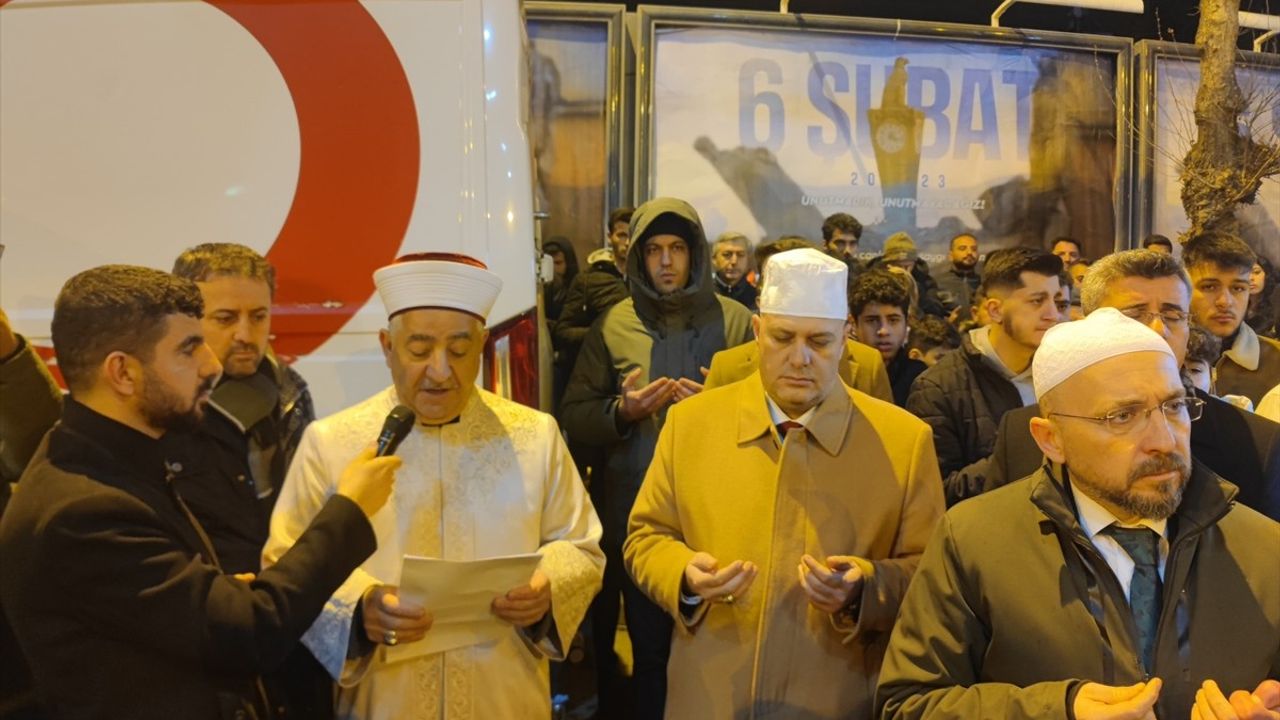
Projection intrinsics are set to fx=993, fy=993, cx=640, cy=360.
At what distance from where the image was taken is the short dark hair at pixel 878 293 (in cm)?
438

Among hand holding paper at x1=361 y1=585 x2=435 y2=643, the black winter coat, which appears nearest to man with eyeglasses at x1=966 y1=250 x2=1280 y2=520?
hand holding paper at x1=361 y1=585 x2=435 y2=643

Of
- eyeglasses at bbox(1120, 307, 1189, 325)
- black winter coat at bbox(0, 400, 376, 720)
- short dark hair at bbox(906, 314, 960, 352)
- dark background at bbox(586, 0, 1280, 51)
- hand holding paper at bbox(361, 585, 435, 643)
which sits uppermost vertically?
dark background at bbox(586, 0, 1280, 51)

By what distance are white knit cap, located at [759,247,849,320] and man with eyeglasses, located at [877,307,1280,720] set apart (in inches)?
27.9

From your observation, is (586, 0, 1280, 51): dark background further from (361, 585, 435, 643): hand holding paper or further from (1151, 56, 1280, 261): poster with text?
(361, 585, 435, 643): hand holding paper

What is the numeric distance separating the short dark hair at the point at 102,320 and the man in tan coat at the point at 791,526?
53.7 inches

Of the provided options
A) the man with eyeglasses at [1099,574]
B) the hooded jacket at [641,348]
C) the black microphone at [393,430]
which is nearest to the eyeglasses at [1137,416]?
the man with eyeglasses at [1099,574]

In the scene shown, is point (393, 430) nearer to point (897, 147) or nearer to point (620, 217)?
point (620, 217)

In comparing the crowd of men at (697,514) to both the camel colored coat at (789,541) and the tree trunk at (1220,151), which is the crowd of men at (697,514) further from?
the tree trunk at (1220,151)

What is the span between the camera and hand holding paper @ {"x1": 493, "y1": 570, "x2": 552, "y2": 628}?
2533 mm

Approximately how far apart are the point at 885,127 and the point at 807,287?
5011 mm

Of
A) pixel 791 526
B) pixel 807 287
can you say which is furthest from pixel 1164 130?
pixel 791 526

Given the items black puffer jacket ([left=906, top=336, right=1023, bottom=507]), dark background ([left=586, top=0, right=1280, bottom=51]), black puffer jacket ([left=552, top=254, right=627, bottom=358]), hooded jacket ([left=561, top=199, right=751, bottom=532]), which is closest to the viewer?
black puffer jacket ([left=906, top=336, right=1023, bottom=507])

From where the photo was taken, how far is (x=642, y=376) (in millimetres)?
4270

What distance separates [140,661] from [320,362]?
135 cm
